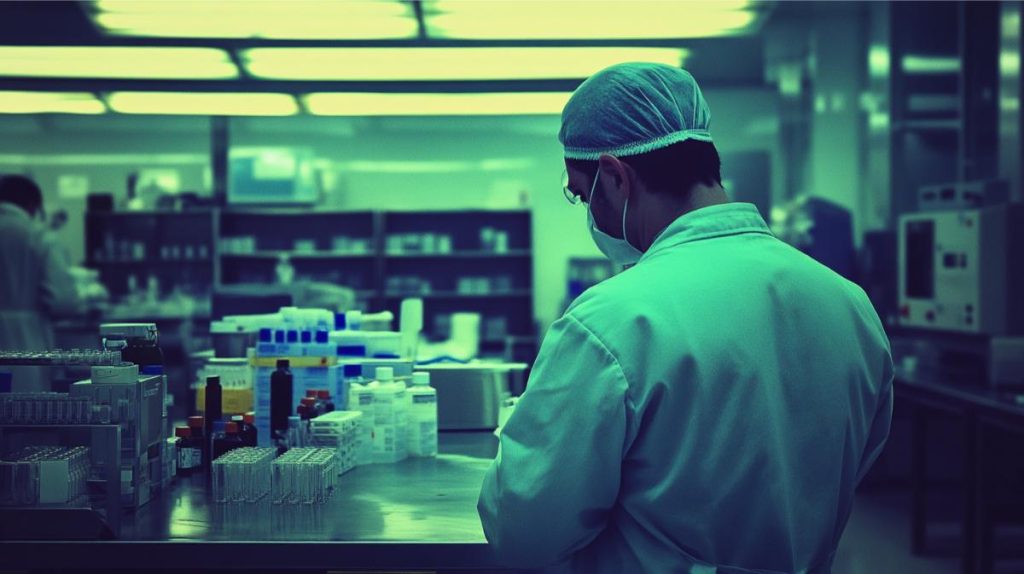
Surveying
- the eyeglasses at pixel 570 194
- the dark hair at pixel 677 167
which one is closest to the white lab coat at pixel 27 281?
the eyeglasses at pixel 570 194

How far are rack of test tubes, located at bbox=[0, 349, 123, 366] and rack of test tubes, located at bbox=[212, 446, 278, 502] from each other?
Answer: 0.96 feet

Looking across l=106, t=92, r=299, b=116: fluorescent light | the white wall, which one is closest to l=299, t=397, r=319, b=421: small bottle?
l=106, t=92, r=299, b=116: fluorescent light

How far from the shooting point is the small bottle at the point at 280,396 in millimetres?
2398

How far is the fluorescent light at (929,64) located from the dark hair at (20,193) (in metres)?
5.34

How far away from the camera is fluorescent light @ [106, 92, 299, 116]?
6051 mm

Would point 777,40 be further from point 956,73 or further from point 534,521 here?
point 534,521

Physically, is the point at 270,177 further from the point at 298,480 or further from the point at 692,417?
the point at 692,417

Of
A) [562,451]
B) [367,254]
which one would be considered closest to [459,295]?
[367,254]

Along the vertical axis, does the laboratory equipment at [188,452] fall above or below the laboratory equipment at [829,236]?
below

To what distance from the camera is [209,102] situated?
629 centimetres

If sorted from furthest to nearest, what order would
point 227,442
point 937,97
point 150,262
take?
1. point 150,262
2. point 937,97
3. point 227,442

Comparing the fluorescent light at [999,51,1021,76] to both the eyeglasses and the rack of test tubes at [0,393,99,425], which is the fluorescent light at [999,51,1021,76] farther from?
the rack of test tubes at [0,393,99,425]

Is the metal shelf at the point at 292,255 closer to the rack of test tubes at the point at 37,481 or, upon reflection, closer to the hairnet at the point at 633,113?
the rack of test tubes at the point at 37,481

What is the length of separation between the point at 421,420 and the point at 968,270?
10.0 feet
